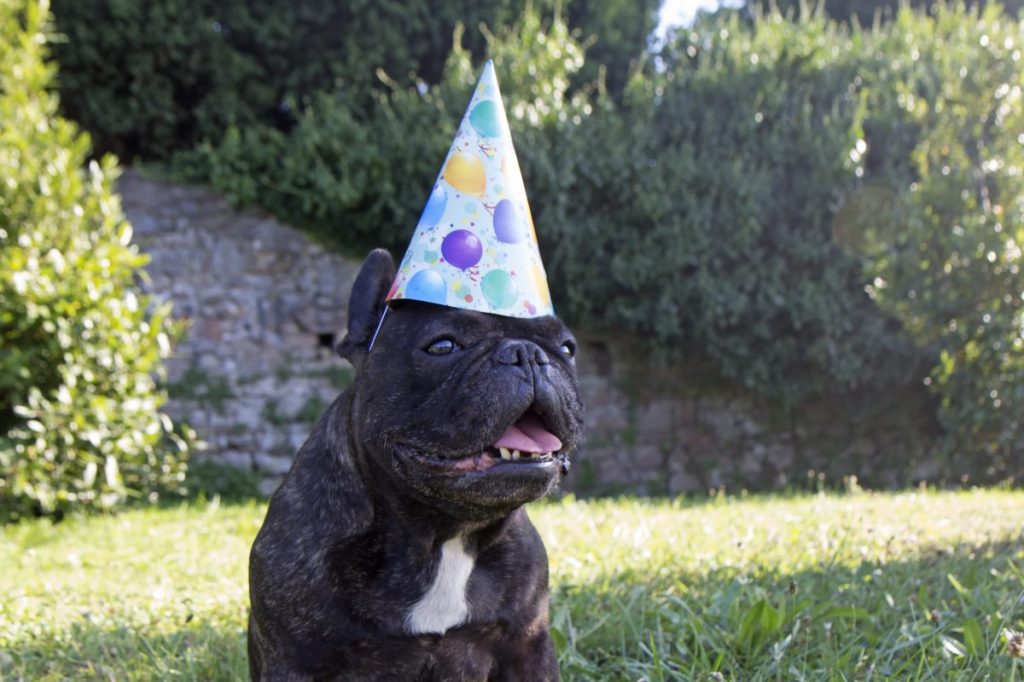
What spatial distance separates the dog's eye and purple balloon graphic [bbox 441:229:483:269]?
8.3 inches

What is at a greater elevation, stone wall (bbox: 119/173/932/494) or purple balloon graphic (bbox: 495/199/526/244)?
purple balloon graphic (bbox: 495/199/526/244)

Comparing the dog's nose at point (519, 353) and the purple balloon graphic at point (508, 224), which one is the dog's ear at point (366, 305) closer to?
the purple balloon graphic at point (508, 224)

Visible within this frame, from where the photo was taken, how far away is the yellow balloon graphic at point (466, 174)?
2455 millimetres

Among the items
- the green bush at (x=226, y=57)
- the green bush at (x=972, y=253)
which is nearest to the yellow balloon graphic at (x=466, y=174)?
the green bush at (x=972, y=253)

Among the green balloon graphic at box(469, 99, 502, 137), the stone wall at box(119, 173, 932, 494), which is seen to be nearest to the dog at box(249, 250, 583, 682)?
the green balloon graphic at box(469, 99, 502, 137)

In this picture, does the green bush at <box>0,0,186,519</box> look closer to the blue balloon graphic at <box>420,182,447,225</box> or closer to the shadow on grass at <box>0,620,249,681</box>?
the shadow on grass at <box>0,620,249,681</box>

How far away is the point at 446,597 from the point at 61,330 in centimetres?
518

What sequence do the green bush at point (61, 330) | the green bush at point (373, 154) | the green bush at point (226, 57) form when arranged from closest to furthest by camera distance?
the green bush at point (61, 330)
the green bush at point (373, 154)
the green bush at point (226, 57)

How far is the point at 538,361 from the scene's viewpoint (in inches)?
87.4

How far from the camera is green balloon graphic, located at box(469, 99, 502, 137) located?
253 cm

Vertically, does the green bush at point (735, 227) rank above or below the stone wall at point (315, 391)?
above

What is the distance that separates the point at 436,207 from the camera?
246 cm

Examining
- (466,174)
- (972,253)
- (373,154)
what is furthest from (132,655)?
(972,253)

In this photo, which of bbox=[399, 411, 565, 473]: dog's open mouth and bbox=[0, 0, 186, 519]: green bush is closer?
bbox=[399, 411, 565, 473]: dog's open mouth
